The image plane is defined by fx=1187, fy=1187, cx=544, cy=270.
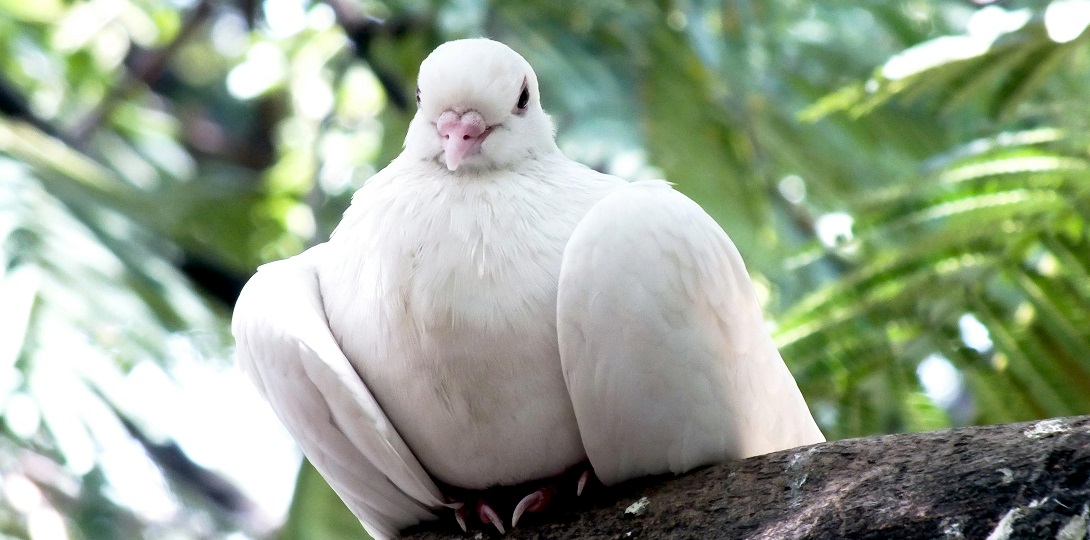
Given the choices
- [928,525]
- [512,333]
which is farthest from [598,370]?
[928,525]

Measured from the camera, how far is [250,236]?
833cm

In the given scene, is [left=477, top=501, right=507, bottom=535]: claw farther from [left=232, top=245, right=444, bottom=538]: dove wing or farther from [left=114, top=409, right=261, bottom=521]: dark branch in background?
[left=114, top=409, right=261, bottom=521]: dark branch in background

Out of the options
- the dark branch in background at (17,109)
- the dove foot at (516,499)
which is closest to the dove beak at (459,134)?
the dove foot at (516,499)

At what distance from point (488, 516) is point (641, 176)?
7.92 feet

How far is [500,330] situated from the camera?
9.72ft

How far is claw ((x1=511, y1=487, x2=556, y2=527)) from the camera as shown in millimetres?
3105

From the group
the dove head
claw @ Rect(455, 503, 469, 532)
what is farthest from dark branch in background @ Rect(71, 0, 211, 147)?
claw @ Rect(455, 503, 469, 532)

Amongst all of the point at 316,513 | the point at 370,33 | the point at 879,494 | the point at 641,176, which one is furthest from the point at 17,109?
the point at 879,494

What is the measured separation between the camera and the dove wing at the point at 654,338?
2908mm

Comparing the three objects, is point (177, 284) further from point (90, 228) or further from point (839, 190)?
point (839, 190)

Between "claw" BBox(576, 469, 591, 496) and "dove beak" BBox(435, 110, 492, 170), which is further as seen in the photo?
"dove beak" BBox(435, 110, 492, 170)

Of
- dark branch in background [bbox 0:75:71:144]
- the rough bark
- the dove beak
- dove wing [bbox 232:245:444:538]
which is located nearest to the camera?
the rough bark

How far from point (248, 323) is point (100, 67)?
24.7 feet

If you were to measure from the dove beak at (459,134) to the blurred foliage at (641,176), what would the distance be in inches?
51.3
